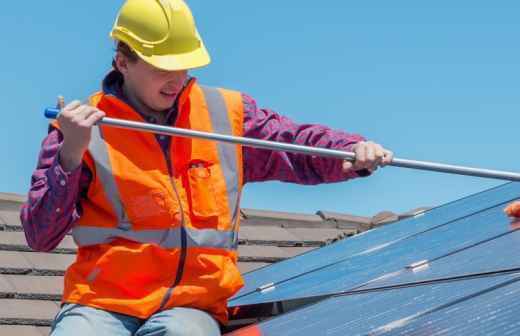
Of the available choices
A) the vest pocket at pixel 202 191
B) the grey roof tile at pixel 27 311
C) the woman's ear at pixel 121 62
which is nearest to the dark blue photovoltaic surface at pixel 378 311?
the vest pocket at pixel 202 191

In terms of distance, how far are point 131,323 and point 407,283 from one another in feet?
2.89

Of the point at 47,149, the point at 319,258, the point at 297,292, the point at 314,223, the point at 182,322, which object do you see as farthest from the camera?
the point at 314,223

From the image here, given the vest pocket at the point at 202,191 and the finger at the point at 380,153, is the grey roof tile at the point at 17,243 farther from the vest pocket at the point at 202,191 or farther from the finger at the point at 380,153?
the finger at the point at 380,153

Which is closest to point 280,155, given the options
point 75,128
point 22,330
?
point 75,128

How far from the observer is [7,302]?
254 inches

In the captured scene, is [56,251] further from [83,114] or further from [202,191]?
[83,114]

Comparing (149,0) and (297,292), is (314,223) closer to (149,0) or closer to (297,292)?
(297,292)

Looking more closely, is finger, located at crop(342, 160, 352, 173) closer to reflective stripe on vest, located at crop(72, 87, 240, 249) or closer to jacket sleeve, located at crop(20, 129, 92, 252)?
reflective stripe on vest, located at crop(72, 87, 240, 249)

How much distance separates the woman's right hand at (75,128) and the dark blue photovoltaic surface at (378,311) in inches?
30.0

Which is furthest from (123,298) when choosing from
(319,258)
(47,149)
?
(319,258)

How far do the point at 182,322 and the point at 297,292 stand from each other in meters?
1.00

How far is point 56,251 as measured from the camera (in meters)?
7.12

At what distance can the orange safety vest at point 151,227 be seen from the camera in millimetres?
4203

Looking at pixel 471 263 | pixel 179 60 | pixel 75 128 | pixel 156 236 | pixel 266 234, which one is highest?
pixel 179 60
